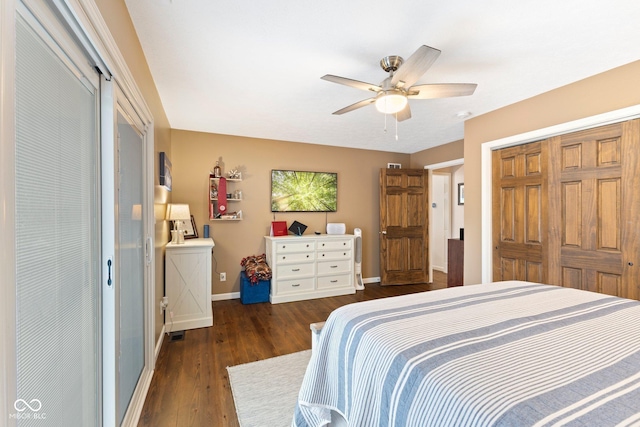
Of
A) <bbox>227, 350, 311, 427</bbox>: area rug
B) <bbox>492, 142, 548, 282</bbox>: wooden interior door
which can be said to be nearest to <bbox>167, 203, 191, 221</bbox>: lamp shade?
<bbox>227, 350, 311, 427</bbox>: area rug

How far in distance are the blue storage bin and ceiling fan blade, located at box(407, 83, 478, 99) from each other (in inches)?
118

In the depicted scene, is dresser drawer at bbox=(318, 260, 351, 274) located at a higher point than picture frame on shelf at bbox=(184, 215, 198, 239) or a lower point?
lower

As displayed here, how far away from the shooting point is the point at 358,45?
74.4 inches

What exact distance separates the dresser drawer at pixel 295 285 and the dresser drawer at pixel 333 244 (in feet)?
1.61

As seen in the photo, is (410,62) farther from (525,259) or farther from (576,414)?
(525,259)

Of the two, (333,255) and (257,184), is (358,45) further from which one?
(333,255)

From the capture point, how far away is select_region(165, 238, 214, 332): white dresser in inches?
117

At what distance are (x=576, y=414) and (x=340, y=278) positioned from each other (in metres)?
3.69

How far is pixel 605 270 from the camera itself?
7.58ft

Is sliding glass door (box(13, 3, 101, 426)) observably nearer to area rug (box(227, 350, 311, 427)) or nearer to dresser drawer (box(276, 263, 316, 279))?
area rug (box(227, 350, 311, 427))

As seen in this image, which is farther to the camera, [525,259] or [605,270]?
[525,259]

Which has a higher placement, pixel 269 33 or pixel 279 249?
pixel 269 33

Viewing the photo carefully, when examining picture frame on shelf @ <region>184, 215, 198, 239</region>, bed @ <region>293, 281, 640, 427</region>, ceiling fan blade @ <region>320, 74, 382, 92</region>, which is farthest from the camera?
picture frame on shelf @ <region>184, 215, 198, 239</region>

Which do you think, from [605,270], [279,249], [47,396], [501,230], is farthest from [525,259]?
[47,396]
